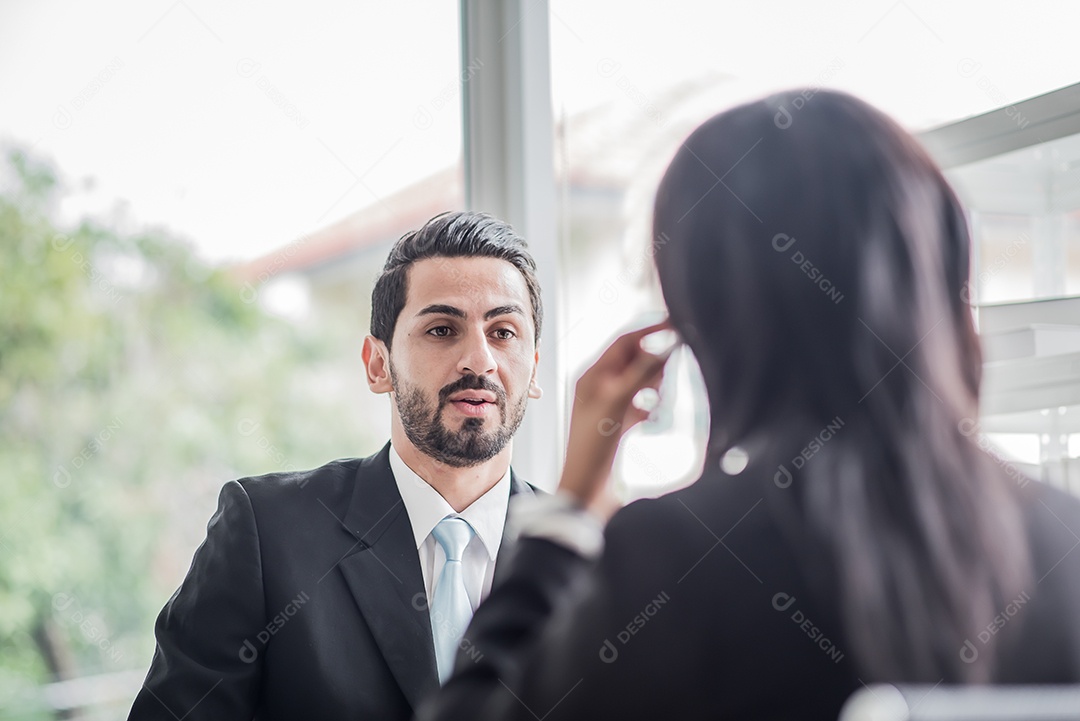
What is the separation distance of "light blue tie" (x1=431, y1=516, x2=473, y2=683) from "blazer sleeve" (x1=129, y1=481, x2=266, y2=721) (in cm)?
28

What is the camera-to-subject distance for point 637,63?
1.81 metres

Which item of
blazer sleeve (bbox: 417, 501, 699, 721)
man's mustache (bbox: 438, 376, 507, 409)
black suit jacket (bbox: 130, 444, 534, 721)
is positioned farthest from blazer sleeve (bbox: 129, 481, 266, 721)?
blazer sleeve (bbox: 417, 501, 699, 721)

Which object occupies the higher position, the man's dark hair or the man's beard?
the man's dark hair

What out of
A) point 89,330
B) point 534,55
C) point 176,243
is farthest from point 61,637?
point 534,55

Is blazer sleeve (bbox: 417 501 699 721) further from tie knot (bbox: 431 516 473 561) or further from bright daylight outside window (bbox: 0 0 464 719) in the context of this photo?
bright daylight outside window (bbox: 0 0 464 719)

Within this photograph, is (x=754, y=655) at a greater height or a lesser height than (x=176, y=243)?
lesser

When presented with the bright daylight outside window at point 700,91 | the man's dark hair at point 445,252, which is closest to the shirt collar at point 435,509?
the man's dark hair at point 445,252

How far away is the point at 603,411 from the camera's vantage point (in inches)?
38.3

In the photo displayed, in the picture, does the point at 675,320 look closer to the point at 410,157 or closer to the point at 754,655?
the point at 754,655

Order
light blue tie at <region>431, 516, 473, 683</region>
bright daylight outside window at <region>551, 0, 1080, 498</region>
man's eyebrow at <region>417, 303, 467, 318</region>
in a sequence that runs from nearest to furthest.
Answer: bright daylight outside window at <region>551, 0, 1080, 498</region>, light blue tie at <region>431, 516, 473, 683</region>, man's eyebrow at <region>417, 303, 467, 318</region>

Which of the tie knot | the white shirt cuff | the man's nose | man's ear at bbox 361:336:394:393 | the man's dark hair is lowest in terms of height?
the white shirt cuff

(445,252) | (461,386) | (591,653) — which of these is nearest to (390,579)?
(461,386)

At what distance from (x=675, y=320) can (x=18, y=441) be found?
142cm

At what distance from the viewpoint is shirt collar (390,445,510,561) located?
4.83 ft
